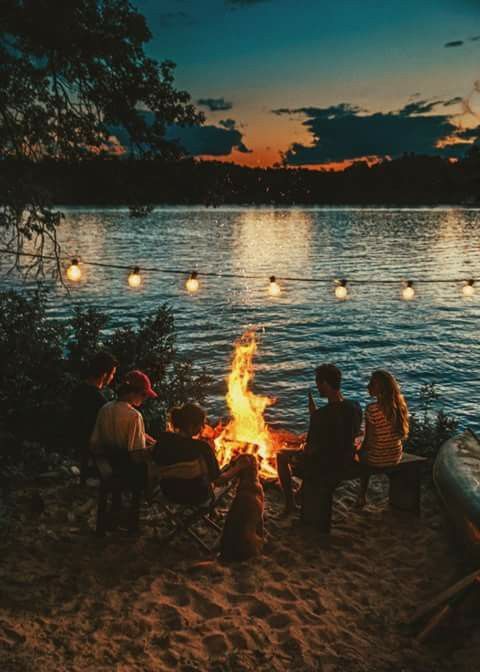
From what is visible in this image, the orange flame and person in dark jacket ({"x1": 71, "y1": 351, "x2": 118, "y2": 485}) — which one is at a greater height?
person in dark jacket ({"x1": 71, "y1": 351, "x2": 118, "y2": 485})

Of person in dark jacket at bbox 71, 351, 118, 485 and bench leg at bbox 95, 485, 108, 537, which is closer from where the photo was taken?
bench leg at bbox 95, 485, 108, 537

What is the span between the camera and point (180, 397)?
39.3 ft

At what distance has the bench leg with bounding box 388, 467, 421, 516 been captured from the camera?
24.6ft

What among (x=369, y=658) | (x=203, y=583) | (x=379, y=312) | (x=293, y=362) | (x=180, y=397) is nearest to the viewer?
(x=369, y=658)

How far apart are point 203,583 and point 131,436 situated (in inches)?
68.9

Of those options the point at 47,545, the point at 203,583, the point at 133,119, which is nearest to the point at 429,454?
the point at 203,583

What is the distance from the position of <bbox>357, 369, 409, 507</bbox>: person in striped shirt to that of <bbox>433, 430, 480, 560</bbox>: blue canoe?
0.93m

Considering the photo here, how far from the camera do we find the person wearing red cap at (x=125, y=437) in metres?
6.23

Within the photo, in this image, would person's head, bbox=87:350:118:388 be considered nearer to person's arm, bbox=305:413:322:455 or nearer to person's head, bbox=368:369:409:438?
person's arm, bbox=305:413:322:455

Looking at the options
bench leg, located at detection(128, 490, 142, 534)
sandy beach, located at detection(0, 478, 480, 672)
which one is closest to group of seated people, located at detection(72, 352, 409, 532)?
bench leg, located at detection(128, 490, 142, 534)

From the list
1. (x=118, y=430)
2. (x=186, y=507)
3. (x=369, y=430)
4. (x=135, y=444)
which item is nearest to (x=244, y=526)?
(x=186, y=507)

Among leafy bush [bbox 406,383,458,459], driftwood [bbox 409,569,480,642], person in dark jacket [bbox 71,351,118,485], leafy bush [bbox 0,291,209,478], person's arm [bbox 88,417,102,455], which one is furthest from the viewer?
Answer: leafy bush [bbox 406,383,458,459]

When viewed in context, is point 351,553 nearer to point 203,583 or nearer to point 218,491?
Answer: point 203,583

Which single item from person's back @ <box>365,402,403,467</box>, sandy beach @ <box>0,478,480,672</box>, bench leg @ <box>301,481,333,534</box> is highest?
person's back @ <box>365,402,403,467</box>
